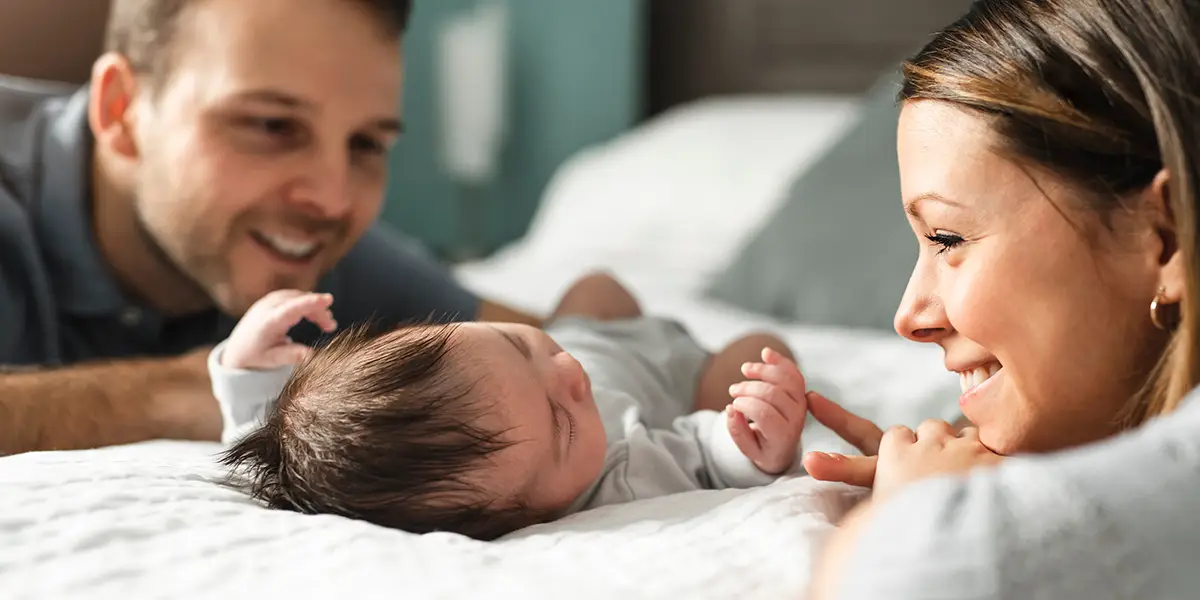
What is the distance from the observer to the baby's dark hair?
2.55 feet

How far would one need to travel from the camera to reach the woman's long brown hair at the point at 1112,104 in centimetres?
63

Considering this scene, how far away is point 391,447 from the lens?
0.77 metres

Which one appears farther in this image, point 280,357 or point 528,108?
point 528,108

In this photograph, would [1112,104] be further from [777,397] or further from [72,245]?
[72,245]

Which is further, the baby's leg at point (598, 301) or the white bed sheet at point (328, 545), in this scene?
the baby's leg at point (598, 301)

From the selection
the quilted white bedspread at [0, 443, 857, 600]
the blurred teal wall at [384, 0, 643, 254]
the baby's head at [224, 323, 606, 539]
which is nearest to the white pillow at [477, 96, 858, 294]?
the blurred teal wall at [384, 0, 643, 254]

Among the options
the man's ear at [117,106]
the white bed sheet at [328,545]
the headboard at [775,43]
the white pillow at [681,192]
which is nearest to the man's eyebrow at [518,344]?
the white bed sheet at [328,545]

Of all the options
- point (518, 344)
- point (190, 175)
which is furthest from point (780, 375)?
point (190, 175)

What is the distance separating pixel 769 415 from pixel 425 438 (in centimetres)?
30

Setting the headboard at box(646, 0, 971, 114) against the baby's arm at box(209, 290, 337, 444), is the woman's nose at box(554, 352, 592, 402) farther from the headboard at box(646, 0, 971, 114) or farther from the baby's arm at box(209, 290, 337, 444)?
the headboard at box(646, 0, 971, 114)

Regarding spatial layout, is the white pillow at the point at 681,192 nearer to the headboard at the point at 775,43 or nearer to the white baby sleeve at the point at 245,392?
the headboard at the point at 775,43

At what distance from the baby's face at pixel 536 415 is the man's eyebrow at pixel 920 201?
32 centimetres

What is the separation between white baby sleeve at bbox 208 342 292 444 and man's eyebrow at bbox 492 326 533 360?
0.22 meters

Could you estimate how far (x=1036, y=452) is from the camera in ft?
2.49
